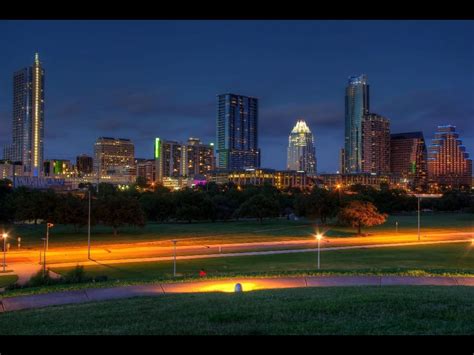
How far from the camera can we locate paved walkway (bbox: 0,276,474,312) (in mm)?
16219

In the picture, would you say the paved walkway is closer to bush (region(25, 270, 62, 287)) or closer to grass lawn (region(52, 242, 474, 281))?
bush (region(25, 270, 62, 287))

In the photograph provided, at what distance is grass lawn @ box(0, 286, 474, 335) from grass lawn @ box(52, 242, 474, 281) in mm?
14641

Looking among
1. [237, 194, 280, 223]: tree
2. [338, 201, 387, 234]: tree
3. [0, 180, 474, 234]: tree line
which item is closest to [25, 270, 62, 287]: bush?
[0, 180, 474, 234]: tree line

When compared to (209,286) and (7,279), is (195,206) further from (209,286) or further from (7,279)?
(209,286)

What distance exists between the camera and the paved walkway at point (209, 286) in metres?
16.2

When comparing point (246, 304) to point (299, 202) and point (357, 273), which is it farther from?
point (299, 202)

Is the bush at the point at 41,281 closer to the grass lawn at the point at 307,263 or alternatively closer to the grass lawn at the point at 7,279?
the grass lawn at the point at 7,279

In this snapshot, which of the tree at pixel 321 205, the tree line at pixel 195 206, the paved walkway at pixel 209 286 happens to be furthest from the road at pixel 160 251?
the tree at pixel 321 205

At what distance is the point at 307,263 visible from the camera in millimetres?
33062

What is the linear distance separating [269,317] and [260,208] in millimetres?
66195

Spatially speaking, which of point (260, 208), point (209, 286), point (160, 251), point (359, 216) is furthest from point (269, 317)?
point (260, 208)
